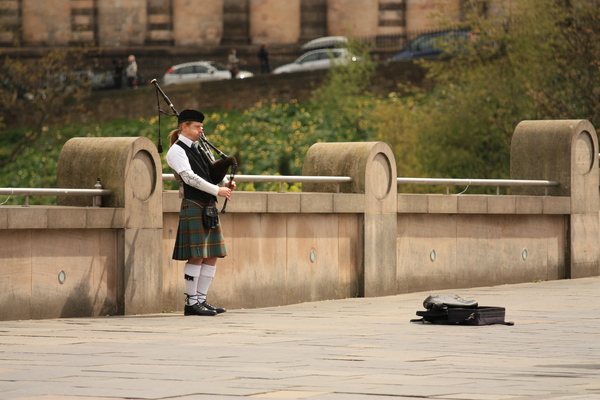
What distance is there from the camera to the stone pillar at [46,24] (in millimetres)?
63062

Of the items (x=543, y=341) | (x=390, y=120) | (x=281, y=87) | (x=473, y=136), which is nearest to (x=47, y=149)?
(x=281, y=87)

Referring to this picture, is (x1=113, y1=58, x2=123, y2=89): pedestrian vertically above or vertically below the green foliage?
above

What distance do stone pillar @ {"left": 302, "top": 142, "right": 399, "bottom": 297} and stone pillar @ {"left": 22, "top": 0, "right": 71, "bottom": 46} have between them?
4974 centimetres

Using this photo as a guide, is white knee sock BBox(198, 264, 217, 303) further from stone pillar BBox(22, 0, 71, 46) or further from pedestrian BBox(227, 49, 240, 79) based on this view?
stone pillar BBox(22, 0, 71, 46)

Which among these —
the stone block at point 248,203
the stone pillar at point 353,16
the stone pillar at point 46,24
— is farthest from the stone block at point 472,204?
the stone pillar at point 46,24

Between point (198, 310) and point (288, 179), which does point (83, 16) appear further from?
point (198, 310)

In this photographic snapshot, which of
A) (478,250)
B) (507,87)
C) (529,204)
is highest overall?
(507,87)

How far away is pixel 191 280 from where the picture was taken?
468 inches

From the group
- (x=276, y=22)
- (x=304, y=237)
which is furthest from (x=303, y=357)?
(x=276, y=22)

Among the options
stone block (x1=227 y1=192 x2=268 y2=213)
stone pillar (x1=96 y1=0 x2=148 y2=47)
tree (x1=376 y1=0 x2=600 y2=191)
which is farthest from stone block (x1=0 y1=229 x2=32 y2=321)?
stone pillar (x1=96 y1=0 x2=148 y2=47)

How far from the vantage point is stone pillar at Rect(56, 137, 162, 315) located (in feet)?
40.2

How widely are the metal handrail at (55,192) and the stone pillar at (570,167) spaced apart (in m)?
7.63

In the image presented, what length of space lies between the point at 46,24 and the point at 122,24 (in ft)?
12.4

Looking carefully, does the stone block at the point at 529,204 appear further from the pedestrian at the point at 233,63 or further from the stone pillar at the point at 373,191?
the pedestrian at the point at 233,63
